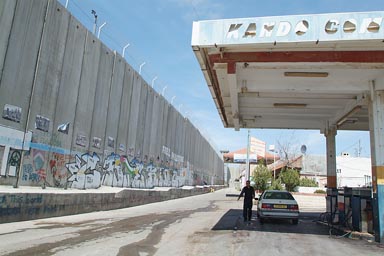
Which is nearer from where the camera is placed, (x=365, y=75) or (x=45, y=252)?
(x=45, y=252)

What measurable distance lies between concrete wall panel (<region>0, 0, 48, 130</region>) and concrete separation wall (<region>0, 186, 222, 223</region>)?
295 cm

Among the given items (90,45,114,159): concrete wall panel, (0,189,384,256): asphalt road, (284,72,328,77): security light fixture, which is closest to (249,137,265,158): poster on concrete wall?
(90,45,114,159): concrete wall panel

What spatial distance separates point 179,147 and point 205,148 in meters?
22.0

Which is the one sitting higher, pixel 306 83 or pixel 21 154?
pixel 306 83

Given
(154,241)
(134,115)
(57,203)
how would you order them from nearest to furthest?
(154,241), (57,203), (134,115)

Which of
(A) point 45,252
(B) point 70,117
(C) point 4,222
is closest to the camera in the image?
(A) point 45,252

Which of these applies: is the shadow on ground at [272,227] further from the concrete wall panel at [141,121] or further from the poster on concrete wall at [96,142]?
the concrete wall panel at [141,121]

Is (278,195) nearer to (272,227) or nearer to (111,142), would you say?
(272,227)

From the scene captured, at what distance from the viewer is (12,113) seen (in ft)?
43.4

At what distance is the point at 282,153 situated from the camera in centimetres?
5722

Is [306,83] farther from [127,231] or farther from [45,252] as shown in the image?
[45,252]

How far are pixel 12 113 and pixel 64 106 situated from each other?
3.71m

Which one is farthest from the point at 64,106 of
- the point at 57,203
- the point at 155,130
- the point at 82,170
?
the point at 155,130

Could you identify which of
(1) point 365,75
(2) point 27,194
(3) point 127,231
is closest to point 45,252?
(3) point 127,231
